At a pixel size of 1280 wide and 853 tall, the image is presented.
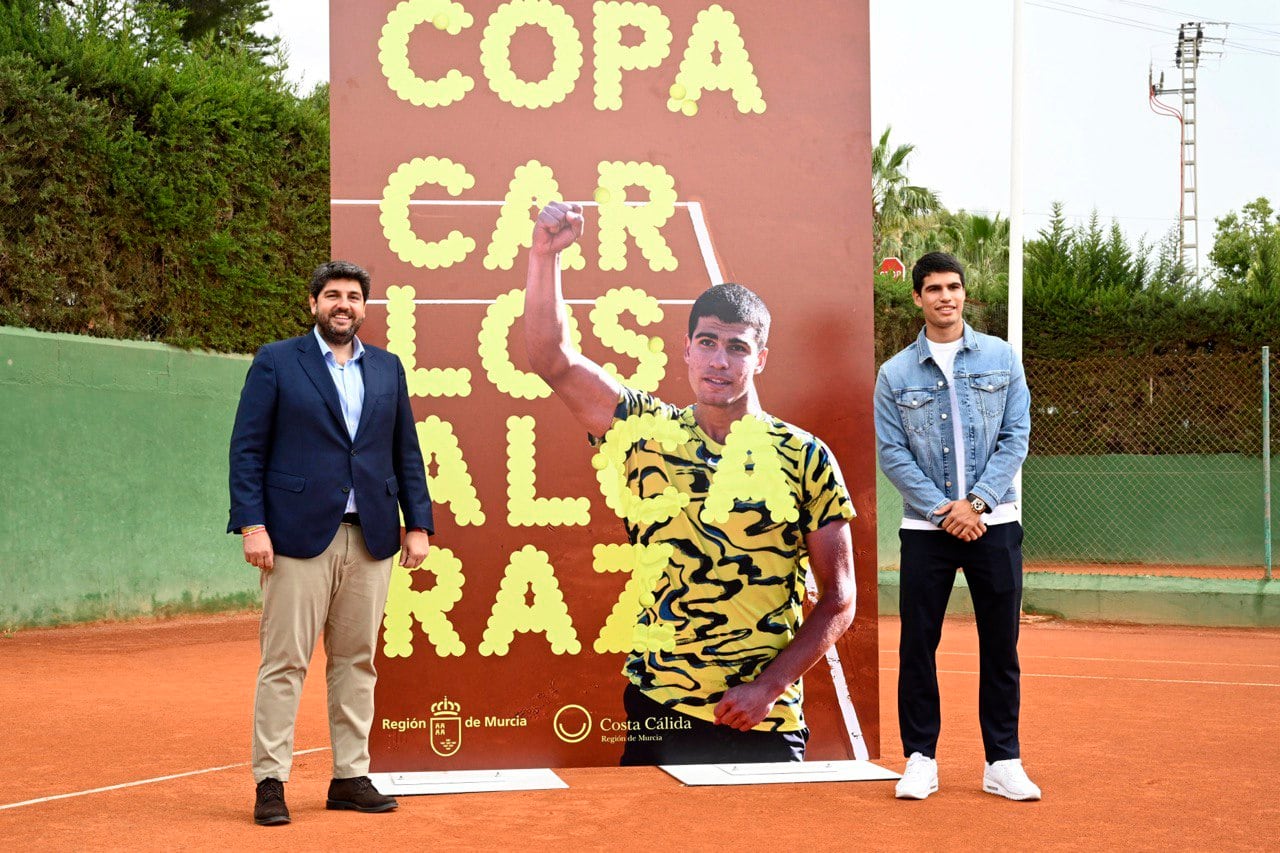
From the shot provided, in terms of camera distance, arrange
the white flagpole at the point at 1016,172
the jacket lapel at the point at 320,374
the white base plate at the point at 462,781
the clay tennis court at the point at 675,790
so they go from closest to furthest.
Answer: the clay tennis court at the point at 675,790 → the jacket lapel at the point at 320,374 → the white base plate at the point at 462,781 → the white flagpole at the point at 1016,172

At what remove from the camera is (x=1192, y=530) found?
584 inches

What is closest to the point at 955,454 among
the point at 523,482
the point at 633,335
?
the point at 633,335

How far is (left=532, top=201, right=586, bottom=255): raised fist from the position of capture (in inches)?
198

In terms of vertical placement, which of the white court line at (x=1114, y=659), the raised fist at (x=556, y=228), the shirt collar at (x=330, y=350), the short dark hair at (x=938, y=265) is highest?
the raised fist at (x=556, y=228)

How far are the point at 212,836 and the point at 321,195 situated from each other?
9.96 m

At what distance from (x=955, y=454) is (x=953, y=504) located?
226 mm

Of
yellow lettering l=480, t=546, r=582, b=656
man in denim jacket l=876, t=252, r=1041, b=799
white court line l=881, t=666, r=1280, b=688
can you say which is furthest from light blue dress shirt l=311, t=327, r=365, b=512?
white court line l=881, t=666, r=1280, b=688

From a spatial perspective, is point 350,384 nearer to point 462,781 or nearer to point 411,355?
point 411,355

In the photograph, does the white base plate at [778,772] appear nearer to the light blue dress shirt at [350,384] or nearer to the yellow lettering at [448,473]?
the yellow lettering at [448,473]

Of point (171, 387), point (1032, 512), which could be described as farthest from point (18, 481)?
point (1032, 512)

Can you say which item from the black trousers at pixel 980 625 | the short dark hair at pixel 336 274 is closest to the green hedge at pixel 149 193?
the short dark hair at pixel 336 274

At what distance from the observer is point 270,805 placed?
420cm

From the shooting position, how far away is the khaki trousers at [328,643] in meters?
4.32

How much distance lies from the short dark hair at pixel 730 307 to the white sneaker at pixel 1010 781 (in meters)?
1.73
